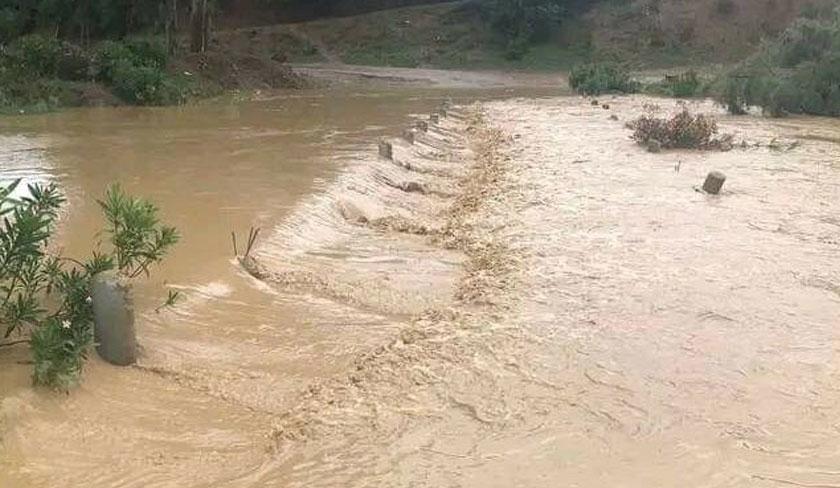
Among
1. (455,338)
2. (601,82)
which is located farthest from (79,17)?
(455,338)

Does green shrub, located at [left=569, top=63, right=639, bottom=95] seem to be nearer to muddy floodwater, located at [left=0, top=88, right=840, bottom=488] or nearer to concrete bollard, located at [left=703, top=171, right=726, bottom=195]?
muddy floodwater, located at [left=0, top=88, right=840, bottom=488]

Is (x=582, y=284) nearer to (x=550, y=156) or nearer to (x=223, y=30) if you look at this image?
(x=550, y=156)

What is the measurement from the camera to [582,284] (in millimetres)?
A: 8266

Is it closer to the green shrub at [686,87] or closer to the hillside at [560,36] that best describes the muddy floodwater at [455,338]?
the green shrub at [686,87]

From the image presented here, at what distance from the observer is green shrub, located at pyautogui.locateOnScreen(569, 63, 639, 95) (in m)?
33.1

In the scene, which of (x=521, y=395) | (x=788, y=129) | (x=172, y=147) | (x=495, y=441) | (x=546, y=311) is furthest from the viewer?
(x=788, y=129)

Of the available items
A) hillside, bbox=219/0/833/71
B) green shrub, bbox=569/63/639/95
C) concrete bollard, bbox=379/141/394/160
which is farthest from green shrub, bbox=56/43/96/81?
hillside, bbox=219/0/833/71

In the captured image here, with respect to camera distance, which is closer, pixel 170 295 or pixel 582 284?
pixel 170 295

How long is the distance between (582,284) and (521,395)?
102 inches

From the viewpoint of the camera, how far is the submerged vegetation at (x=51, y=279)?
5.43 m

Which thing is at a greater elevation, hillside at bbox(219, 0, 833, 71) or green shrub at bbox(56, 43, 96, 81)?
hillside at bbox(219, 0, 833, 71)

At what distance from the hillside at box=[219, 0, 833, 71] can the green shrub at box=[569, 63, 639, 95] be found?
8.92m

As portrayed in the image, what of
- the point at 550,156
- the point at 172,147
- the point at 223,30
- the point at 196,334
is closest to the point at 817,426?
the point at 196,334

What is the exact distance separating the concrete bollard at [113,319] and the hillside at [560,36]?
1484 inches
